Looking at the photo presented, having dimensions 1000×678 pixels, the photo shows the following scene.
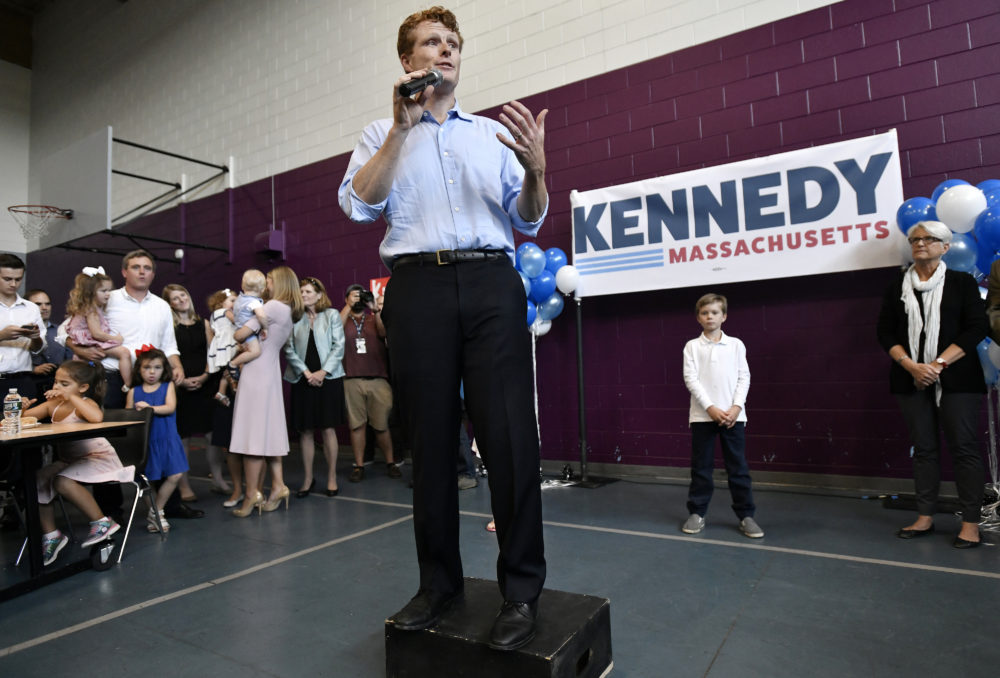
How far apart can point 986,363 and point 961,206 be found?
0.78m

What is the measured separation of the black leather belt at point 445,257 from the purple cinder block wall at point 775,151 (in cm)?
298

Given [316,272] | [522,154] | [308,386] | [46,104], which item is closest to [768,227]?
[522,154]

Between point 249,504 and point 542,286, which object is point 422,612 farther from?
point 542,286

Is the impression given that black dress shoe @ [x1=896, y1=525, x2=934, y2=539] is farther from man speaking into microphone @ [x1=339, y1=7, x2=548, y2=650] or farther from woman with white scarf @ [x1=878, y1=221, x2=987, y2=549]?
man speaking into microphone @ [x1=339, y1=7, x2=548, y2=650]

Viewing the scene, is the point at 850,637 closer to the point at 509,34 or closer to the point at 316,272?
the point at 509,34

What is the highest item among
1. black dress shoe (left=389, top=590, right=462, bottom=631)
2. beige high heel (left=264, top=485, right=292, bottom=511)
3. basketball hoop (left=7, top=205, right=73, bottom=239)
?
basketball hoop (left=7, top=205, right=73, bottom=239)

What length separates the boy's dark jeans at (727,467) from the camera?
Answer: 2883 millimetres

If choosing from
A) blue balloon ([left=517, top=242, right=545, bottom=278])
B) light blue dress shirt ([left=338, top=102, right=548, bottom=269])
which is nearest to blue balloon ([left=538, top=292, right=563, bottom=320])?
blue balloon ([left=517, top=242, right=545, bottom=278])

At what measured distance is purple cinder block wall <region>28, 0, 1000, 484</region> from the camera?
3396 mm

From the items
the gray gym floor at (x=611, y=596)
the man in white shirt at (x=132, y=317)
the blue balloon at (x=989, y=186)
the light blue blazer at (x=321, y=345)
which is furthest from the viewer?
the light blue blazer at (x=321, y=345)

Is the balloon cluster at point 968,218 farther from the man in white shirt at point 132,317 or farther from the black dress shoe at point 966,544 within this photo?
the man in white shirt at point 132,317

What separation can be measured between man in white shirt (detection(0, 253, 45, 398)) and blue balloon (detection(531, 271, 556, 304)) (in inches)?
122

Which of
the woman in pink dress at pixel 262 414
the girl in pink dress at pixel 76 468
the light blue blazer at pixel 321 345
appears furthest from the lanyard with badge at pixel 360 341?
the girl in pink dress at pixel 76 468

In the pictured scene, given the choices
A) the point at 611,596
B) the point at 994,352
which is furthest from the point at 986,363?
the point at 611,596
